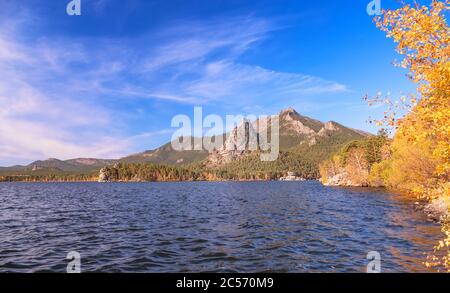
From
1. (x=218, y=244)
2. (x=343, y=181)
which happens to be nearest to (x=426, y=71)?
(x=218, y=244)

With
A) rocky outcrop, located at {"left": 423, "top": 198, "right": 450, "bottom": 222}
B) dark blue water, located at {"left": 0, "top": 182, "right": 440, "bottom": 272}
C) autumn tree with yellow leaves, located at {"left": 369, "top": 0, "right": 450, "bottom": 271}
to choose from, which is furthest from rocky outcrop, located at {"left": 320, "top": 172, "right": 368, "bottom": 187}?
autumn tree with yellow leaves, located at {"left": 369, "top": 0, "right": 450, "bottom": 271}

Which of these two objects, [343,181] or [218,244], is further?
[343,181]

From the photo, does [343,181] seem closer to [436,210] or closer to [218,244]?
[436,210]

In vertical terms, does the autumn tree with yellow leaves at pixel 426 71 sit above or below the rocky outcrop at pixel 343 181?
above

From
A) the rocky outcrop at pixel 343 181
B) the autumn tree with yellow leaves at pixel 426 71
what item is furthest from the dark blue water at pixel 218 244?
the rocky outcrop at pixel 343 181

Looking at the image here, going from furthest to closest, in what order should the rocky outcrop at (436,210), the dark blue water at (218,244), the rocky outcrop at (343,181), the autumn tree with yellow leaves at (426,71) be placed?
the rocky outcrop at (343,181) < the rocky outcrop at (436,210) < the dark blue water at (218,244) < the autumn tree with yellow leaves at (426,71)

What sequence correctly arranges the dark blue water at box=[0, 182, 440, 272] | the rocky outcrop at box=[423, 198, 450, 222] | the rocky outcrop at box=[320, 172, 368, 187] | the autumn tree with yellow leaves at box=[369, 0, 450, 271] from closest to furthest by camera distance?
the autumn tree with yellow leaves at box=[369, 0, 450, 271] < the dark blue water at box=[0, 182, 440, 272] < the rocky outcrop at box=[423, 198, 450, 222] < the rocky outcrop at box=[320, 172, 368, 187]

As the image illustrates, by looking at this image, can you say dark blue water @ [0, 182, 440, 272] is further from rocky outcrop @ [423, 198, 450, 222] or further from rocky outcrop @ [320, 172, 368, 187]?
rocky outcrop @ [320, 172, 368, 187]

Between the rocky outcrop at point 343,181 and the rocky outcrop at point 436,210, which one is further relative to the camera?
the rocky outcrop at point 343,181

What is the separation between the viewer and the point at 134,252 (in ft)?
87.5

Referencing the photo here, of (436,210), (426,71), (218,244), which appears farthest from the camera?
(436,210)

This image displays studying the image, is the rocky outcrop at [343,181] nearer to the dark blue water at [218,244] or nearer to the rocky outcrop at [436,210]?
the rocky outcrop at [436,210]

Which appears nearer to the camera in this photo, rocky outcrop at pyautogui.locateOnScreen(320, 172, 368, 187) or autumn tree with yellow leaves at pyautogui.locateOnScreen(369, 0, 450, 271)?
autumn tree with yellow leaves at pyautogui.locateOnScreen(369, 0, 450, 271)

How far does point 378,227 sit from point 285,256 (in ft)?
61.7
